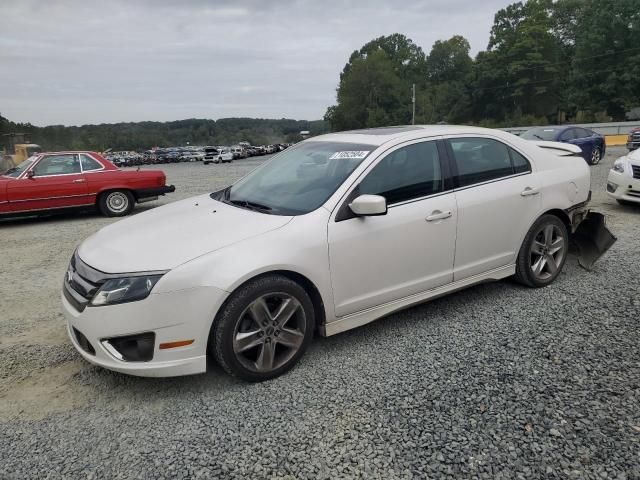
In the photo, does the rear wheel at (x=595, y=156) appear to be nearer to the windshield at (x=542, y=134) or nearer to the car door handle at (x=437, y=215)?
the windshield at (x=542, y=134)

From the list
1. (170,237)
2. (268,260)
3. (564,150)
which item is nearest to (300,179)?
(268,260)

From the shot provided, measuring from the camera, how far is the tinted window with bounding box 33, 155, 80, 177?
31.1 feet

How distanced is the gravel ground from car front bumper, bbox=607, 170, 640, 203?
15.2 feet

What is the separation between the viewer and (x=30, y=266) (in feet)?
20.6

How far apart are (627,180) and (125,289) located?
320 inches

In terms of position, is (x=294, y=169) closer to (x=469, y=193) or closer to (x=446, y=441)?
(x=469, y=193)

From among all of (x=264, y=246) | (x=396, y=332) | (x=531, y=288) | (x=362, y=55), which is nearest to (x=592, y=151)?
(x=531, y=288)

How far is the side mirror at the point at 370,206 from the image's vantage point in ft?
10.3

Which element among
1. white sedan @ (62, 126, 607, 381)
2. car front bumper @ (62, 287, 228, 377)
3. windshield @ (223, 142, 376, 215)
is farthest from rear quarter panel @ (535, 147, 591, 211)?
car front bumper @ (62, 287, 228, 377)

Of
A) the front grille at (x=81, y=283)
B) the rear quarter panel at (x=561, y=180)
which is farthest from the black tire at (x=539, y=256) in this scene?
A: the front grille at (x=81, y=283)

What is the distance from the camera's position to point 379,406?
2742 mm

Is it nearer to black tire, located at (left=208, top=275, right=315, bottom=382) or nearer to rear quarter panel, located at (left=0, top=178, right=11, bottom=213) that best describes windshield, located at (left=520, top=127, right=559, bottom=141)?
black tire, located at (left=208, top=275, right=315, bottom=382)

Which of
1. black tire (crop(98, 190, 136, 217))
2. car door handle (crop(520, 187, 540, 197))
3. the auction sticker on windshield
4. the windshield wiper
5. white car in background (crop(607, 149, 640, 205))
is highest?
the auction sticker on windshield

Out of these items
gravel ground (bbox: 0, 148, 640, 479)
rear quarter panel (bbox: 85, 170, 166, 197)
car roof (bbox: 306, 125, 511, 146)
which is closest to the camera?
gravel ground (bbox: 0, 148, 640, 479)
